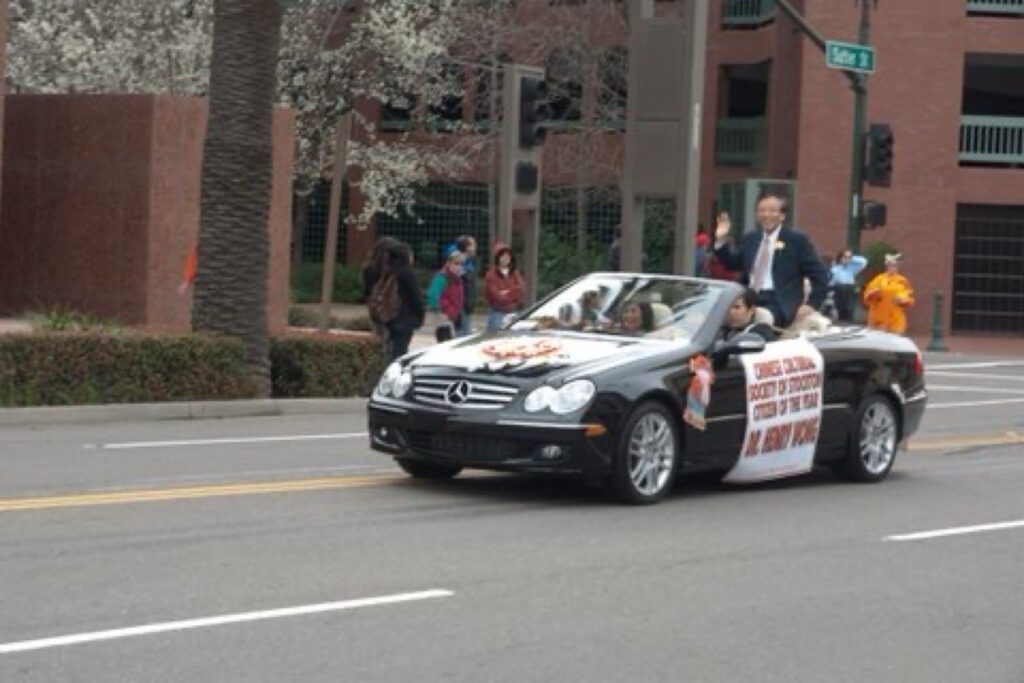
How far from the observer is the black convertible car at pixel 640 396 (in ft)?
39.0

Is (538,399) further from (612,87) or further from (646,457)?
(612,87)

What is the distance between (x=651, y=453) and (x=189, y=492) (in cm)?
280

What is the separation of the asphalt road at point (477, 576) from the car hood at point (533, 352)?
82 cm

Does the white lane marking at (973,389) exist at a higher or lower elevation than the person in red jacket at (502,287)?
lower

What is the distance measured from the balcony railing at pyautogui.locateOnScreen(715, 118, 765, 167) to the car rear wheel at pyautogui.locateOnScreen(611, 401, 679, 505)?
34842mm

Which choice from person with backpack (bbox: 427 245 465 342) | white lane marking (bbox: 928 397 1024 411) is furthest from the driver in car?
person with backpack (bbox: 427 245 465 342)

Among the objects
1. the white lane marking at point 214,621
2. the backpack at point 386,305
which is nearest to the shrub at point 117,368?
the backpack at point 386,305

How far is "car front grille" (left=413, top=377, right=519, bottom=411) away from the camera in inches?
470

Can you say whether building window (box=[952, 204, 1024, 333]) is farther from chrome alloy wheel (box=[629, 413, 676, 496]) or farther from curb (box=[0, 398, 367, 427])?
chrome alloy wheel (box=[629, 413, 676, 496])

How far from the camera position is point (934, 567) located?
10586 mm

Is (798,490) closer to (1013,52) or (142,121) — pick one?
(142,121)

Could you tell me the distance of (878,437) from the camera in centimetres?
1446

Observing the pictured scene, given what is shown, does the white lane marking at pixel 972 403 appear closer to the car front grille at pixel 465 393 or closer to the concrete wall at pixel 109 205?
the concrete wall at pixel 109 205

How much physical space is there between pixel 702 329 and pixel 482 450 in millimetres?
1876
